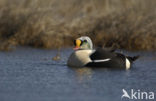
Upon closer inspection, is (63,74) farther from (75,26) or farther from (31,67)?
(75,26)

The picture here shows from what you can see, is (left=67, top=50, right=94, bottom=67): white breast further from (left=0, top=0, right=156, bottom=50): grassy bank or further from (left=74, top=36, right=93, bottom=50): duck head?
A: (left=0, top=0, right=156, bottom=50): grassy bank

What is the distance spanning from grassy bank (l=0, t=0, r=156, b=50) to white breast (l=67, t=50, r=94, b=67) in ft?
10.8

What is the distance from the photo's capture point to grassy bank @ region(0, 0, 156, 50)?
17297 mm

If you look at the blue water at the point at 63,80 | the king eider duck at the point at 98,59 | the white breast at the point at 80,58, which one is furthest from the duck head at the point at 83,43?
the blue water at the point at 63,80

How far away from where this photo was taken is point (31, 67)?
1309cm

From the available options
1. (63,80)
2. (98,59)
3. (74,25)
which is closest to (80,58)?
(98,59)

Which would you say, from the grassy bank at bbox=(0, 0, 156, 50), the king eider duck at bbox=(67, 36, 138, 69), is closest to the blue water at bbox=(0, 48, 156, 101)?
the king eider duck at bbox=(67, 36, 138, 69)

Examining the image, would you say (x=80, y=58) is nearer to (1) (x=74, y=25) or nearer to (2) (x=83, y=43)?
(2) (x=83, y=43)

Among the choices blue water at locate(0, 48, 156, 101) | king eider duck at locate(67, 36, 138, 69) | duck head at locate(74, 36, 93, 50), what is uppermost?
duck head at locate(74, 36, 93, 50)

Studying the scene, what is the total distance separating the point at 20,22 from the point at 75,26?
5.72 feet

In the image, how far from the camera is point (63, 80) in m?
11.4

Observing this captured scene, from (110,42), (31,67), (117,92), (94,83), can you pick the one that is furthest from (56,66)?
(110,42)

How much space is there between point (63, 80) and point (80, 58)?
1.80m

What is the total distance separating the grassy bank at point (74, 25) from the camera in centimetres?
1730
